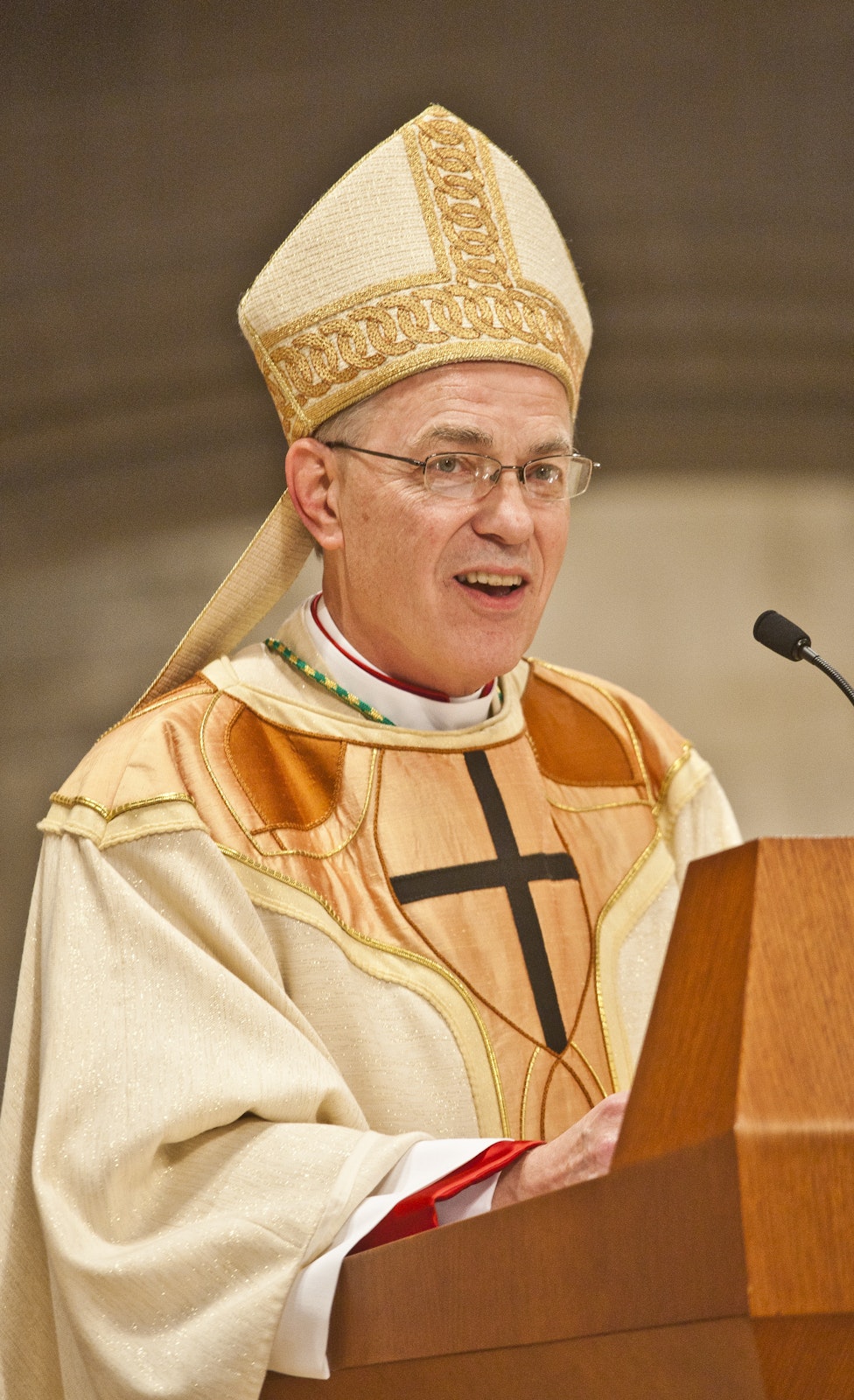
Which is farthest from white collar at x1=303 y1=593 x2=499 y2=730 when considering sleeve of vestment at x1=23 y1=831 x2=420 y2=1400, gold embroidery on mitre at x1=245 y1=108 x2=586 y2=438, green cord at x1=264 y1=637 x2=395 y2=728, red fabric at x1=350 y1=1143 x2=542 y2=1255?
red fabric at x1=350 y1=1143 x2=542 y2=1255

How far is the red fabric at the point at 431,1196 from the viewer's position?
1669 millimetres

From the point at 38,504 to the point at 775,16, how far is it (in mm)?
2466

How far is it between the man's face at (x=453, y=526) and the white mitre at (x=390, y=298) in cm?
5

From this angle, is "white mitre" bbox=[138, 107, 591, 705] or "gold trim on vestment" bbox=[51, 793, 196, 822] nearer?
"gold trim on vestment" bbox=[51, 793, 196, 822]

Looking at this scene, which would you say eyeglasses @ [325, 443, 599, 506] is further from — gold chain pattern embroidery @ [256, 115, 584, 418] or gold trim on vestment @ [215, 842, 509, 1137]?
gold trim on vestment @ [215, 842, 509, 1137]

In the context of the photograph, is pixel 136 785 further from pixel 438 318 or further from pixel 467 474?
pixel 438 318

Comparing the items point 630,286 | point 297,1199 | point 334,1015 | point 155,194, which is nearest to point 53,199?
point 155,194

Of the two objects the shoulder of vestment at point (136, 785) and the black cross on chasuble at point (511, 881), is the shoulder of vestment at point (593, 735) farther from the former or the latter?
the shoulder of vestment at point (136, 785)

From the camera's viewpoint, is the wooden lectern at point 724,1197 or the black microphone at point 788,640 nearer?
the wooden lectern at point 724,1197

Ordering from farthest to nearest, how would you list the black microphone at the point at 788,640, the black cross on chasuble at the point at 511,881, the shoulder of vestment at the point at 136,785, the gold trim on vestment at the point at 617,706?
the gold trim on vestment at the point at 617,706 → the black cross on chasuble at the point at 511,881 → the shoulder of vestment at the point at 136,785 → the black microphone at the point at 788,640

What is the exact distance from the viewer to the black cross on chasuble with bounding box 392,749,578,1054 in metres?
2.28

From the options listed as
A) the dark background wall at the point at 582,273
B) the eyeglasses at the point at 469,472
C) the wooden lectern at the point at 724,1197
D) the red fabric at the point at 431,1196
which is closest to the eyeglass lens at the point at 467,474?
the eyeglasses at the point at 469,472

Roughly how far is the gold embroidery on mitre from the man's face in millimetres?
38

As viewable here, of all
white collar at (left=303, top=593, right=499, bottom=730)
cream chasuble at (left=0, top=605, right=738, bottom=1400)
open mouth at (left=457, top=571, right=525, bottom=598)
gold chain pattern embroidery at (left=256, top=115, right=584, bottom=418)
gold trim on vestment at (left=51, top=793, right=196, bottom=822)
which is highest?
gold chain pattern embroidery at (left=256, top=115, right=584, bottom=418)
